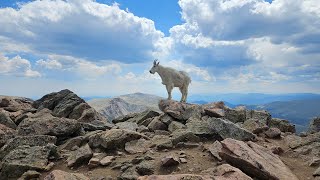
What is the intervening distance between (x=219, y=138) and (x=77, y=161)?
9.37 metres

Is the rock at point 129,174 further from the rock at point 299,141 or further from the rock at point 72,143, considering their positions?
the rock at point 299,141

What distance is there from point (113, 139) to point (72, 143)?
3.48 m

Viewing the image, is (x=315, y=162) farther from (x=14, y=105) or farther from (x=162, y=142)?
(x=14, y=105)

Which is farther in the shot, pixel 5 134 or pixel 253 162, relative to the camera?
pixel 5 134

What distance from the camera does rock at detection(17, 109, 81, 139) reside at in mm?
23125

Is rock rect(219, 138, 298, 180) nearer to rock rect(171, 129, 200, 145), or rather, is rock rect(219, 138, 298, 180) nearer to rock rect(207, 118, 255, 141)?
rock rect(207, 118, 255, 141)

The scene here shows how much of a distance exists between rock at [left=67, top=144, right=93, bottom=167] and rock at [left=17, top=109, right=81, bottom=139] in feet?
12.4

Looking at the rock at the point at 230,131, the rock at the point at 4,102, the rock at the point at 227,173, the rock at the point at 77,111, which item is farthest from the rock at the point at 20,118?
the rock at the point at 227,173

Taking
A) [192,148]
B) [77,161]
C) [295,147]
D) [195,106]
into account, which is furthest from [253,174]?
[195,106]

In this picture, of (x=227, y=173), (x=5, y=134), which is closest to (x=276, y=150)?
(x=227, y=173)

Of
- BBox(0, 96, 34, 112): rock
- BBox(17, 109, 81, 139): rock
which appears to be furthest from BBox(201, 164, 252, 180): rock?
BBox(0, 96, 34, 112): rock

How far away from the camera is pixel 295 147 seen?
2167 cm

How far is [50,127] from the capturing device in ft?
76.6

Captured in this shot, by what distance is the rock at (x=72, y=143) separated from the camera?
22.2m
